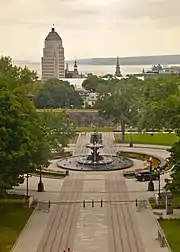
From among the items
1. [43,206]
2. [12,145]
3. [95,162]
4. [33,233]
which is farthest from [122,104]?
[33,233]

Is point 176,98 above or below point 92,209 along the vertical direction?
above

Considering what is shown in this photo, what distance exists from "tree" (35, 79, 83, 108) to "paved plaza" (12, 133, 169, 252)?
198ft

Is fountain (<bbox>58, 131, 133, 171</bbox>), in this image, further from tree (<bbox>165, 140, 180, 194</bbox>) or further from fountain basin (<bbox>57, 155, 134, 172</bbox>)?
tree (<bbox>165, 140, 180, 194</bbox>)

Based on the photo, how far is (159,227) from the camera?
111 feet

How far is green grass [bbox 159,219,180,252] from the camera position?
30391mm

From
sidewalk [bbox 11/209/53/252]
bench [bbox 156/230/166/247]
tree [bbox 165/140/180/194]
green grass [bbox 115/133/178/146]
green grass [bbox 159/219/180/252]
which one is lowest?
sidewalk [bbox 11/209/53/252]

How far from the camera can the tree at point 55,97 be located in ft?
365

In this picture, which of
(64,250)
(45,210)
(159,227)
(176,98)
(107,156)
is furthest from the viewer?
(107,156)

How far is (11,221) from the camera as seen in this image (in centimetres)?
3547

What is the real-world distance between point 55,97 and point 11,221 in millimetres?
79082

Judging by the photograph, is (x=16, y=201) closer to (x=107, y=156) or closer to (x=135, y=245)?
(x=135, y=245)

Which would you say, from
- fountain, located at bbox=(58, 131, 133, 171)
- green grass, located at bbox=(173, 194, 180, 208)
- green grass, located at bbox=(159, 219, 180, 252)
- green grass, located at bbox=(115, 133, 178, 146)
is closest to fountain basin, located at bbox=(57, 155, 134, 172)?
fountain, located at bbox=(58, 131, 133, 171)

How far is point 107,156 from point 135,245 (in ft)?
105

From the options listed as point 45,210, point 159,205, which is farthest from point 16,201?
point 159,205
